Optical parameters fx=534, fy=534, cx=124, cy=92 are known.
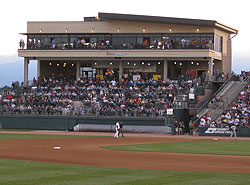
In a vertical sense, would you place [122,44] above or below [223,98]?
above

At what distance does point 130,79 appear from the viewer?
6344 cm

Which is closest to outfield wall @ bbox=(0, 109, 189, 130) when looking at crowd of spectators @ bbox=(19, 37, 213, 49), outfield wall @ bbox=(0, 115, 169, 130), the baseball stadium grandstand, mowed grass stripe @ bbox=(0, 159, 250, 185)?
outfield wall @ bbox=(0, 115, 169, 130)

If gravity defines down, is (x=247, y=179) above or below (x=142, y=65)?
below

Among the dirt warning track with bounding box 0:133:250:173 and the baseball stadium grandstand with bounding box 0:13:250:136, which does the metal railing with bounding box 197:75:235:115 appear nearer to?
the baseball stadium grandstand with bounding box 0:13:250:136

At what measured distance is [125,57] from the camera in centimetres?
6450

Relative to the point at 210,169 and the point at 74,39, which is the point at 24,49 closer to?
the point at 74,39

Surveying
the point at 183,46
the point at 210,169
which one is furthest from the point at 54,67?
the point at 210,169

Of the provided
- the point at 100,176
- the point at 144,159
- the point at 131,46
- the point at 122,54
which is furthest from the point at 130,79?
the point at 100,176

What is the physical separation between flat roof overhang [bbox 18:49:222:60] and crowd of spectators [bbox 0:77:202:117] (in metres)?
3.59

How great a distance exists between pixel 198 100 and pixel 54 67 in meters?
23.3

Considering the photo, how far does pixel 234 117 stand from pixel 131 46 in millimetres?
19398

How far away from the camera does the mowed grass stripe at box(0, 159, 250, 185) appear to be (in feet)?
54.2

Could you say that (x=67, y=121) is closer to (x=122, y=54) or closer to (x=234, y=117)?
(x=122, y=54)

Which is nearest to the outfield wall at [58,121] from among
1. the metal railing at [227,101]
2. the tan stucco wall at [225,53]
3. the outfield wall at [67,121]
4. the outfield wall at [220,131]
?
the outfield wall at [67,121]
